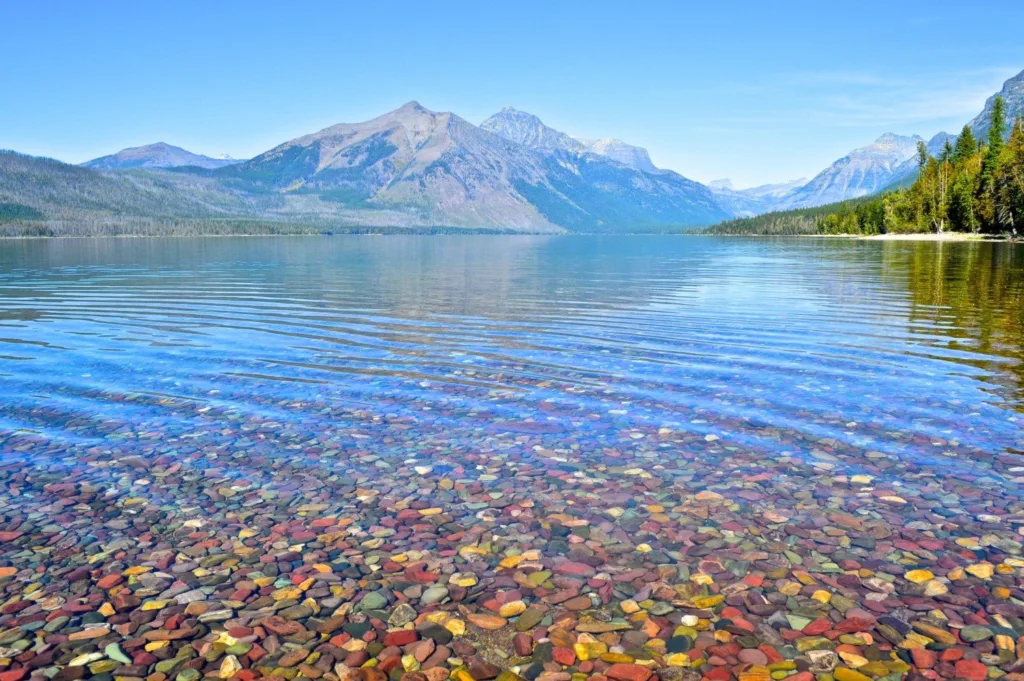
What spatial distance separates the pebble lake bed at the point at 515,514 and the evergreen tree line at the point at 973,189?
131m

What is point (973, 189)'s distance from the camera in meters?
153

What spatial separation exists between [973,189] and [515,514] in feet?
575

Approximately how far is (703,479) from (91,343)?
28.8 m

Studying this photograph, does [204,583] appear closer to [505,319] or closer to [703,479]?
[703,479]

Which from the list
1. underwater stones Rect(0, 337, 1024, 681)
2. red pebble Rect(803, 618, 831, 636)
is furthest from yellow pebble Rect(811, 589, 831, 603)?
red pebble Rect(803, 618, 831, 636)

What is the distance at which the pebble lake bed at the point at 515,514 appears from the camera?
877cm

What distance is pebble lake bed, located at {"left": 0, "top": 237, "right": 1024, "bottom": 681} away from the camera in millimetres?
8766

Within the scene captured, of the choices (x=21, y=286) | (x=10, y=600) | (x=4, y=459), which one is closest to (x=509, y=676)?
(x=10, y=600)

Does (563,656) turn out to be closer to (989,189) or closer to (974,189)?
(989,189)

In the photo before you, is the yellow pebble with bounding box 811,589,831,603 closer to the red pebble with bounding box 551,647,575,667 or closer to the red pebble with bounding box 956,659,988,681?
the red pebble with bounding box 956,659,988,681

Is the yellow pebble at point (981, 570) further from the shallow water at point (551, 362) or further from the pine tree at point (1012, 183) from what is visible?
the pine tree at point (1012, 183)

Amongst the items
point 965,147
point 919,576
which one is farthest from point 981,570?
point 965,147

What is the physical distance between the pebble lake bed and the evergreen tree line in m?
131

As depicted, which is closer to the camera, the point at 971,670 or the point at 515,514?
the point at 971,670
